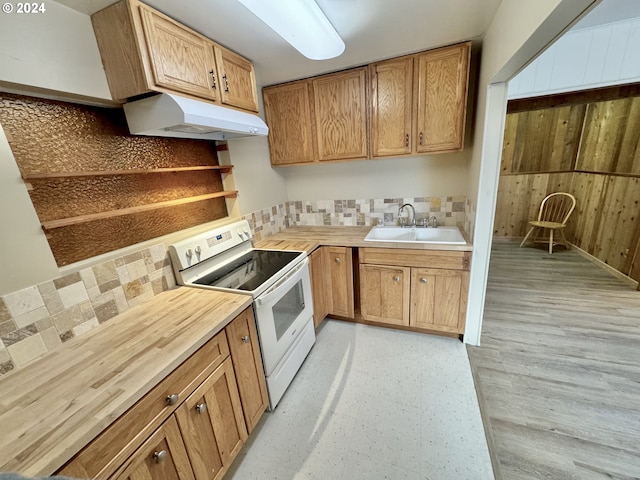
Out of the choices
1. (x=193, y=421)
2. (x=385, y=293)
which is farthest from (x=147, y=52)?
(x=385, y=293)

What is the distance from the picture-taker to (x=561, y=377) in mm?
1740

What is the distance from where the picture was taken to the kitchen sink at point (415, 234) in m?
2.30

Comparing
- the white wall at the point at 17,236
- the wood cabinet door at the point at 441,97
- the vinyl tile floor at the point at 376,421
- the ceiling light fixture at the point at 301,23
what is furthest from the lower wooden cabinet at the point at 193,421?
the wood cabinet door at the point at 441,97

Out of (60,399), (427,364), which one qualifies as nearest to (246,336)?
(60,399)

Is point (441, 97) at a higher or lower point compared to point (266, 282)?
higher

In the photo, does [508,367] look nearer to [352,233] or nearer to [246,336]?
[352,233]

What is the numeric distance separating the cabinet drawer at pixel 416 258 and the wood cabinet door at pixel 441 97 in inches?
32.6

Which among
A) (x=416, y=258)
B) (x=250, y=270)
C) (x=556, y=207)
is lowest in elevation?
(x=556, y=207)

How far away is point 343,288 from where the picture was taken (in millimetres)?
2346

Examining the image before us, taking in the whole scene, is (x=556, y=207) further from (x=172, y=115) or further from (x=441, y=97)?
(x=172, y=115)

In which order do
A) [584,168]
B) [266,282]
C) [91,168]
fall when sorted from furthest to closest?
1. [584,168]
2. [266,282]
3. [91,168]

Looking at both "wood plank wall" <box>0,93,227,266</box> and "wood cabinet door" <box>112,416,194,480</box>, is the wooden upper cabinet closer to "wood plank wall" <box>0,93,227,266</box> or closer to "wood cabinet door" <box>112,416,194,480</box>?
"wood plank wall" <box>0,93,227,266</box>

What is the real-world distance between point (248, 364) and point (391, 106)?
214 cm

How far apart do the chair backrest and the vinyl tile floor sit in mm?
3586
